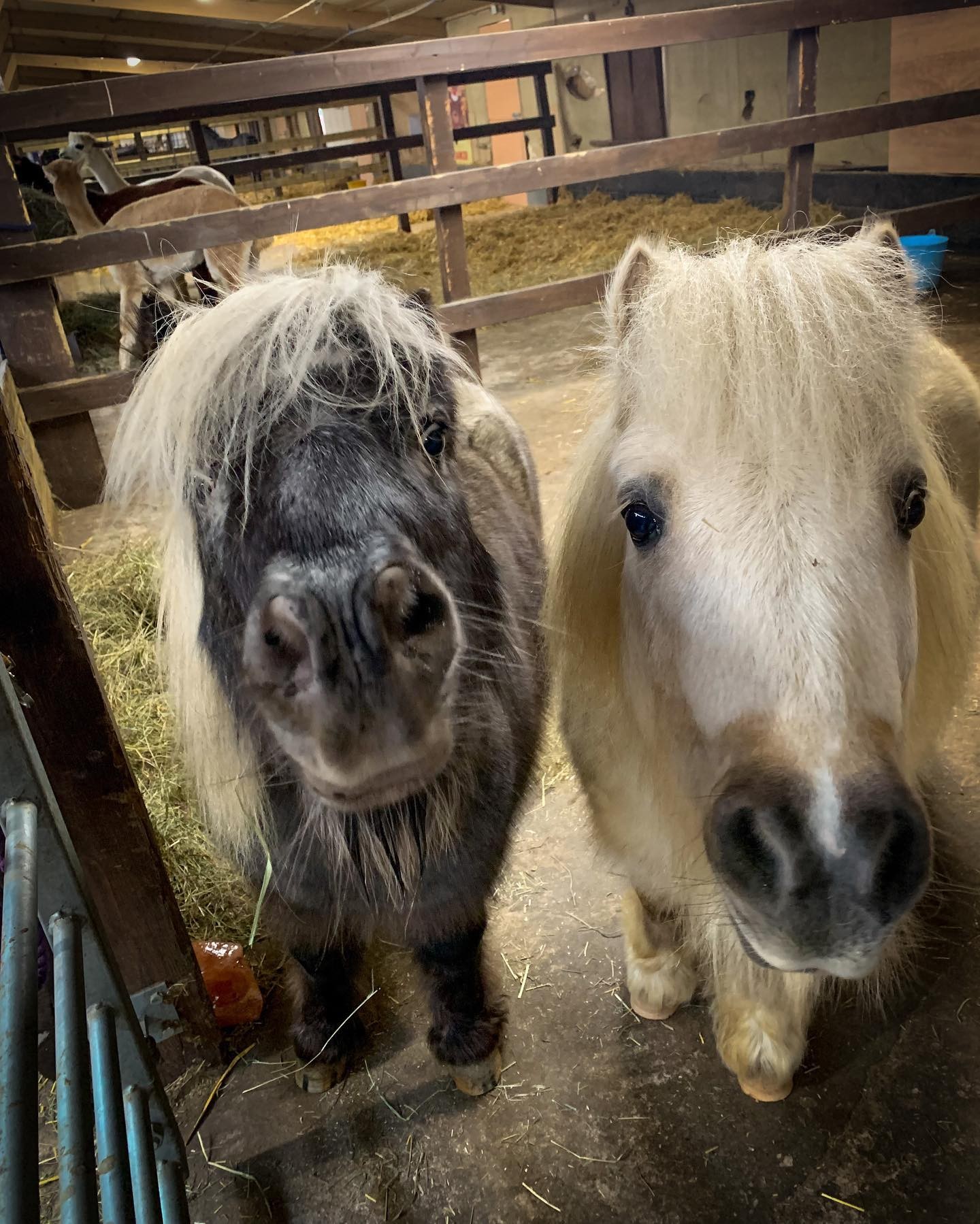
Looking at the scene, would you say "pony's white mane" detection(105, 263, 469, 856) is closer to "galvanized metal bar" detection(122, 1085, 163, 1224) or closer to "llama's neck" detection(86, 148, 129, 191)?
"galvanized metal bar" detection(122, 1085, 163, 1224)

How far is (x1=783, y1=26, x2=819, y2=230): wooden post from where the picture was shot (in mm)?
4938

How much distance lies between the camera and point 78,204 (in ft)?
23.6

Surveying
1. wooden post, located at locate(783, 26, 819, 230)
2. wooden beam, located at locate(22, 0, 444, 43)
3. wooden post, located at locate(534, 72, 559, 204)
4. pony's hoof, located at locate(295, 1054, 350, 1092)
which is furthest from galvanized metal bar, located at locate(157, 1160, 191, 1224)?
wooden beam, located at locate(22, 0, 444, 43)

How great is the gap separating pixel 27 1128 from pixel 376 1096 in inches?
46.8

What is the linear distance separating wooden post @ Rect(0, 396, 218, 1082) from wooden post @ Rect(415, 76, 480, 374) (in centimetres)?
310

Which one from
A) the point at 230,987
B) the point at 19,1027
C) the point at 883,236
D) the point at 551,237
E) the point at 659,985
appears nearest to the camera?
the point at 19,1027

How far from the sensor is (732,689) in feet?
3.37

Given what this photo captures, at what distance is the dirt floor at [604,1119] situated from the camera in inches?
60.2

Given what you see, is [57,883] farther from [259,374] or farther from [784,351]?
[784,351]

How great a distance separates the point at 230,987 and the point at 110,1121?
35.7 inches

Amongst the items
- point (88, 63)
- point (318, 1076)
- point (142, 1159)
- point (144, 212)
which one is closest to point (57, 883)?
point (142, 1159)

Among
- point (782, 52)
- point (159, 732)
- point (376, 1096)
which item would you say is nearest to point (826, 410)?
point (376, 1096)

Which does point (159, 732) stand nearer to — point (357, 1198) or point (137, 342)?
point (137, 342)

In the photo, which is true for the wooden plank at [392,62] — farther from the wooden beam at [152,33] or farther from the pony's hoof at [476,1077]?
the wooden beam at [152,33]
